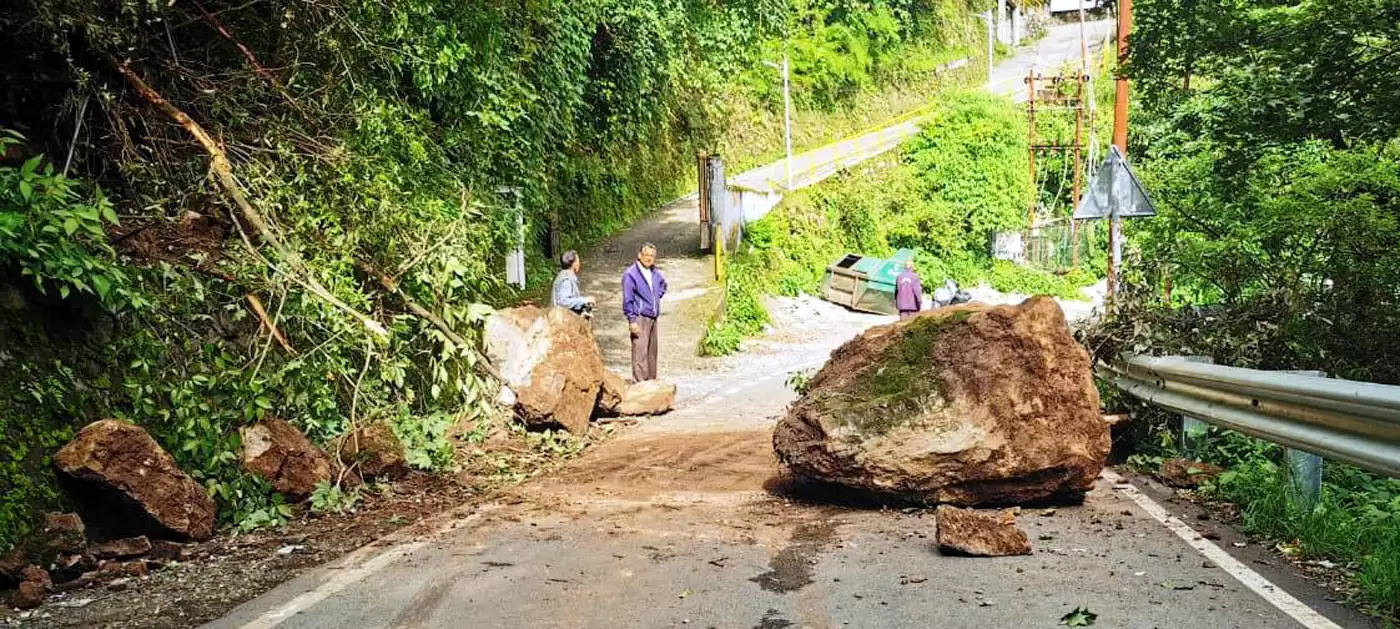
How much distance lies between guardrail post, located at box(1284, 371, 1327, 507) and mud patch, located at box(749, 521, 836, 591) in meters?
2.34

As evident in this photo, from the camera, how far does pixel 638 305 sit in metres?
13.1

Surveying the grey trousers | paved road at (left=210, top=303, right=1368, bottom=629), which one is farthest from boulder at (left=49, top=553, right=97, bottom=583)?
the grey trousers

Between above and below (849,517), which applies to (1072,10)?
above

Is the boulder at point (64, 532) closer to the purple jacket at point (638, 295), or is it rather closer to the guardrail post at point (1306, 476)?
the guardrail post at point (1306, 476)

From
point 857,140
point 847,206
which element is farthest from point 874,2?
point 847,206

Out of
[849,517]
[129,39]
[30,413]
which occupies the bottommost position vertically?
[849,517]

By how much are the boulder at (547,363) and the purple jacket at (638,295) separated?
2406 mm

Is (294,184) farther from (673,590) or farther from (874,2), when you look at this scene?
(874,2)

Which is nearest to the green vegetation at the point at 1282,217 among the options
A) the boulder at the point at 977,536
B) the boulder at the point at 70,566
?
the boulder at the point at 977,536

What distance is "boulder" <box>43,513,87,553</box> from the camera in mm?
5066

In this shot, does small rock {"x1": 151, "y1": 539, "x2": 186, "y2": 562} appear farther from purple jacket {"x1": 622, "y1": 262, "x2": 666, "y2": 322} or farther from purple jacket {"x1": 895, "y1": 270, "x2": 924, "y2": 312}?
purple jacket {"x1": 895, "y1": 270, "x2": 924, "y2": 312}

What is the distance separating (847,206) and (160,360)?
28838 millimetres

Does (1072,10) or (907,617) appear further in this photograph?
(1072,10)

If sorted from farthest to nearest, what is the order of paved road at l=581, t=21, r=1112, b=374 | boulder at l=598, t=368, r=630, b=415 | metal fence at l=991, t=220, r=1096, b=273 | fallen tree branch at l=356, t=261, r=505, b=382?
metal fence at l=991, t=220, r=1096, b=273 < paved road at l=581, t=21, r=1112, b=374 < boulder at l=598, t=368, r=630, b=415 < fallen tree branch at l=356, t=261, r=505, b=382
